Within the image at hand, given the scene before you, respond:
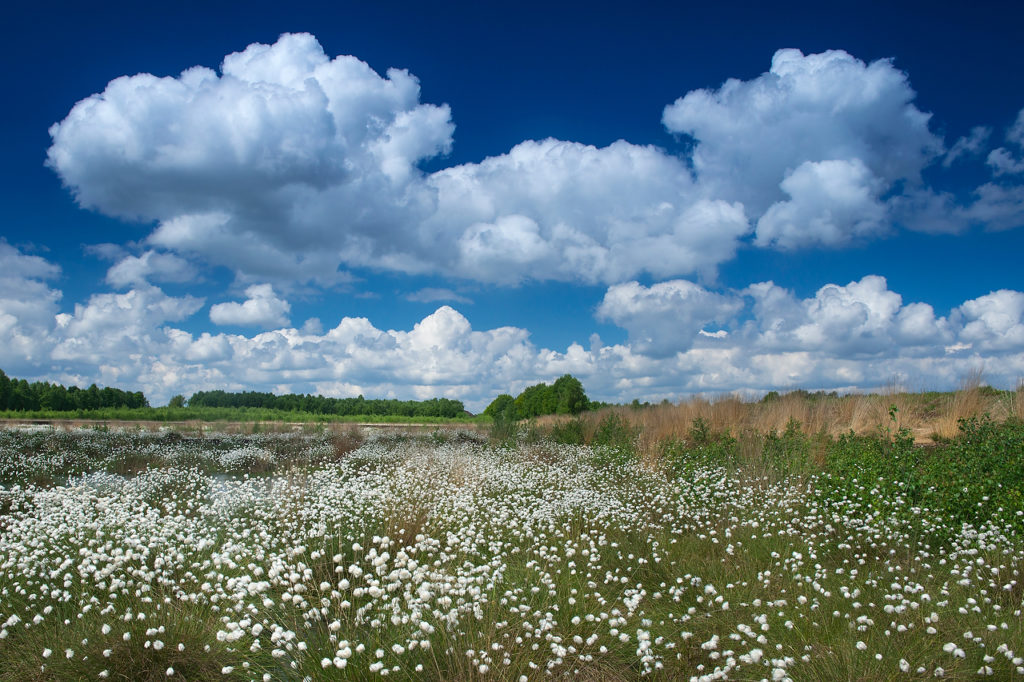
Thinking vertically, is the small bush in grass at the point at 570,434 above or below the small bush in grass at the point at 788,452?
below

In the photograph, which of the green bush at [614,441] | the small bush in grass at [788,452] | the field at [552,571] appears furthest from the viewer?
the green bush at [614,441]

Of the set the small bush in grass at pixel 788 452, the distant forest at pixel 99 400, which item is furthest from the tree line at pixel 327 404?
the small bush in grass at pixel 788 452

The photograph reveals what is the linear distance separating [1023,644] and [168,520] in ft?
27.2

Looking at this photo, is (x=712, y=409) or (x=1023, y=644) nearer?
(x=1023, y=644)

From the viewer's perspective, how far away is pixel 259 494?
951cm

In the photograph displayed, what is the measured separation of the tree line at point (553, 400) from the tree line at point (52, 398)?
27.0 metres

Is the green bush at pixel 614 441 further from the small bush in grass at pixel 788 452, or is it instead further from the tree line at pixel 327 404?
the tree line at pixel 327 404

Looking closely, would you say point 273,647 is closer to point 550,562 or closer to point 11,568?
point 550,562

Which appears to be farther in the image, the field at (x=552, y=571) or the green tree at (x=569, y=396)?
the green tree at (x=569, y=396)

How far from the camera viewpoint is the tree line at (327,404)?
35281mm

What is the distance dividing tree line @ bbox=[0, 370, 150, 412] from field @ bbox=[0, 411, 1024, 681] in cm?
3275

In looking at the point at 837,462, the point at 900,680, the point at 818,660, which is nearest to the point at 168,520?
the point at 818,660

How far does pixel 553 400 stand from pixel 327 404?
2238 centimetres

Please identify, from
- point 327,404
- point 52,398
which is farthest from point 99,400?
point 327,404
